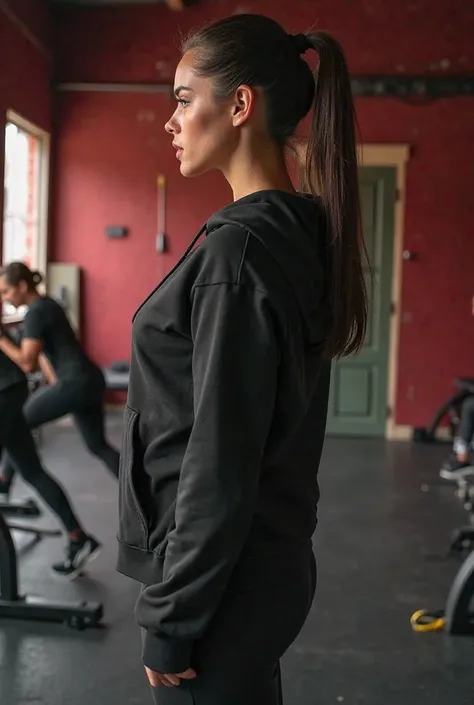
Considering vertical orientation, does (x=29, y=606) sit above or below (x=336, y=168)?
below

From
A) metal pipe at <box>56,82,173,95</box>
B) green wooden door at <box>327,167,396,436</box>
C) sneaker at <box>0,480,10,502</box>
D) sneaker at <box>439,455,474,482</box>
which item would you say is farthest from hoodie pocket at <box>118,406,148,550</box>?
metal pipe at <box>56,82,173,95</box>

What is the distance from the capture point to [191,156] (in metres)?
1.13

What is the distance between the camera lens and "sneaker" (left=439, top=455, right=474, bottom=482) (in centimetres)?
530

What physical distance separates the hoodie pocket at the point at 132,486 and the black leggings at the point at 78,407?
8.63ft

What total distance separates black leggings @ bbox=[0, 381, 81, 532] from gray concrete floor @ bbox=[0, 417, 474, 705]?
0.31 meters

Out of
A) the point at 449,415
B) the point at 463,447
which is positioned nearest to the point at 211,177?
the point at 449,415

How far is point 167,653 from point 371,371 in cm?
611

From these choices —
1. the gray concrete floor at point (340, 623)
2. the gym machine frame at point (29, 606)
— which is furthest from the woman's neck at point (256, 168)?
the gym machine frame at point (29, 606)

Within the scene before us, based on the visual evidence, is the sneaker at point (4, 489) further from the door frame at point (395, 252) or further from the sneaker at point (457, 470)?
the door frame at point (395, 252)

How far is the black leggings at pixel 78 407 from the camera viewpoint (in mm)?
3730

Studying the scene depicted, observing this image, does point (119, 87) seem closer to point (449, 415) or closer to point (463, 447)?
point (449, 415)

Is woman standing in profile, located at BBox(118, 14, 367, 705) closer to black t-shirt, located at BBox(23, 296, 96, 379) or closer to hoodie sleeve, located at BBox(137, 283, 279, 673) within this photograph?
hoodie sleeve, located at BBox(137, 283, 279, 673)

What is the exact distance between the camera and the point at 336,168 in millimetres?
1137

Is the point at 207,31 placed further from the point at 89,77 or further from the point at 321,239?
the point at 89,77
